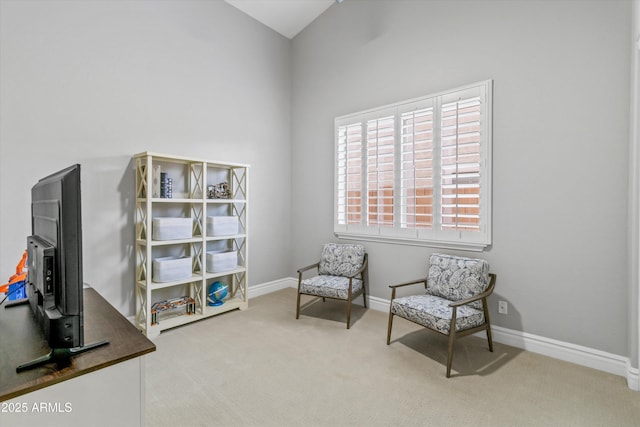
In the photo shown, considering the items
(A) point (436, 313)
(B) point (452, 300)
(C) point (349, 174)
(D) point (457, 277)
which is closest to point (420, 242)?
(D) point (457, 277)

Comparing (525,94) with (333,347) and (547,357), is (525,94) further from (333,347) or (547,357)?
(333,347)

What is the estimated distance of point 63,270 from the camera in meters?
1.03

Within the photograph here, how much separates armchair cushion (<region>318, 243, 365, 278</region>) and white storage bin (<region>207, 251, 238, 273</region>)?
1.08 meters

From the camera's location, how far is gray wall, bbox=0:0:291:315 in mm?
2471

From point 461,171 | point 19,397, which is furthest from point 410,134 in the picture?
point 19,397

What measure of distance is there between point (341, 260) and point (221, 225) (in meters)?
1.47

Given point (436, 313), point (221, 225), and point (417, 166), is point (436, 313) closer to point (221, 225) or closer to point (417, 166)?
point (417, 166)

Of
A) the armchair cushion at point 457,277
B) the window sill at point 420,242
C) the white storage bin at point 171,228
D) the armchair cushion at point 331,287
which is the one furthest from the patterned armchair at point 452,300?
the white storage bin at point 171,228

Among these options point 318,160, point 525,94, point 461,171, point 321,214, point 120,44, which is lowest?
point 321,214

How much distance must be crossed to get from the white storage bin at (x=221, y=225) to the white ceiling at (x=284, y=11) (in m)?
2.72

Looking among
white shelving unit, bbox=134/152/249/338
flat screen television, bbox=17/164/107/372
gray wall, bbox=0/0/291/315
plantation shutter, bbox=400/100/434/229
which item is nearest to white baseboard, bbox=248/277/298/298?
gray wall, bbox=0/0/291/315

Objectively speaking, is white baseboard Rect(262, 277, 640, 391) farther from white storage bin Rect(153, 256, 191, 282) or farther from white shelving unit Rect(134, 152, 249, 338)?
white storage bin Rect(153, 256, 191, 282)

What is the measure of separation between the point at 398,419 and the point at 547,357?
5.29 feet

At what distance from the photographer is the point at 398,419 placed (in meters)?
1.82
